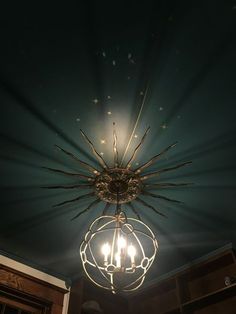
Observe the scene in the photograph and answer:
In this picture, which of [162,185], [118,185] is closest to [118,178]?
[118,185]

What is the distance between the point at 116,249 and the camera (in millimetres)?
2346

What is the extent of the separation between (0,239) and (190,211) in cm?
183

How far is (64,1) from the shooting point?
157cm

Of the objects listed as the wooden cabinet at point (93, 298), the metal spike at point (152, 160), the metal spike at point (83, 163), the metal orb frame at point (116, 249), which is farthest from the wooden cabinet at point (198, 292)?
the metal spike at point (83, 163)

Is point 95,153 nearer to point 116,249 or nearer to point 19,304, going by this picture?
point 116,249

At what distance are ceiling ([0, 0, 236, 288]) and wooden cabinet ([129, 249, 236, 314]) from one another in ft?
2.23

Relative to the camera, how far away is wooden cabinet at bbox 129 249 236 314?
10.2 ft

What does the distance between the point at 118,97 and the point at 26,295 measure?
87.8 inches

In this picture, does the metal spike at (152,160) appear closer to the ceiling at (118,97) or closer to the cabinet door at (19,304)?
the ceiling at (118,97)

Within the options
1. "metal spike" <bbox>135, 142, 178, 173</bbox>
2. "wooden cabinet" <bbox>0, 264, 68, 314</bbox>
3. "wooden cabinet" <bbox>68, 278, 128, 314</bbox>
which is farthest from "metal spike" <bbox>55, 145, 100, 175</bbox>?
"wooden cabinet" <bbox>68, 278, 128, 314</bbox>

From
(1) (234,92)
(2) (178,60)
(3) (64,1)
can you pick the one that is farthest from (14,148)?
(1) (234,92)

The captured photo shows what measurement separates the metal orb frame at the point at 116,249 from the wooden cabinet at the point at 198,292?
0.44 meters

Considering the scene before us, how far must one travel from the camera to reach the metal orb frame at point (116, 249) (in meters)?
1.78

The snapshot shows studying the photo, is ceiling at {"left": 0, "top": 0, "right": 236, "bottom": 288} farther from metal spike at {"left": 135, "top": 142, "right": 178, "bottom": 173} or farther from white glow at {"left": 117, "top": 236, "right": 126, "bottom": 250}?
white glow at {"left": 117, "top": 236, "right": 126, "bottom": 250}
